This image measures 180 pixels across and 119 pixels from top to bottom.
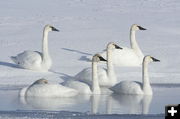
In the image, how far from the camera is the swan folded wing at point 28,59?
39.6 feet

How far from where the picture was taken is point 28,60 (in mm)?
12078

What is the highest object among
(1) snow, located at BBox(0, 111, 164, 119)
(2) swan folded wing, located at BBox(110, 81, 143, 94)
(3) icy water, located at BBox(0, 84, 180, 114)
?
(2) swan folded wing, located at BBox(110, 81, 143, 94)

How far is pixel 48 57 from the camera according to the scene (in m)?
12.3

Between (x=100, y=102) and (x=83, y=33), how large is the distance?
20.3 ft

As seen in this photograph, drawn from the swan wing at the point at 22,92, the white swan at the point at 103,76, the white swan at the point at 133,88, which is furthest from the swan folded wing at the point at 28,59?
the white swan at the point at 133,88

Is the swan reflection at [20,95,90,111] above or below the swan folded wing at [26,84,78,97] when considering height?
below

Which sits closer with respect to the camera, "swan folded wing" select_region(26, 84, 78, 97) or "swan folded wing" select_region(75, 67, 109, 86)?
"swan folded wing" select_region(26, 84, 78, 97)

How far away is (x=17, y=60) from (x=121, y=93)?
2.88 m

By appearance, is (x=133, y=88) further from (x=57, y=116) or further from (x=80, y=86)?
(x=57, y=116)

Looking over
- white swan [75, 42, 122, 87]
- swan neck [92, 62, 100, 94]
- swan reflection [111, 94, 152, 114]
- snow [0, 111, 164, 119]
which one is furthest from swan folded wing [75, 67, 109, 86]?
snow [0, 111, 164, 119]

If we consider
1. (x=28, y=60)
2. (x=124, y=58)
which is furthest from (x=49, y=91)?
(x=124, y=58)

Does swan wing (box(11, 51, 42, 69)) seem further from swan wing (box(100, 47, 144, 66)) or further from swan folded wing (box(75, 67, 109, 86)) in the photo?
swan folded wing (box(75, 67, 109, 86))

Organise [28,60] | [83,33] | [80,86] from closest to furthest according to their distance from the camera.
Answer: [80,86] → [28,60] → [83,33]

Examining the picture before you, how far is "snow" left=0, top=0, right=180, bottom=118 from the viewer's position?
38.5 feet
